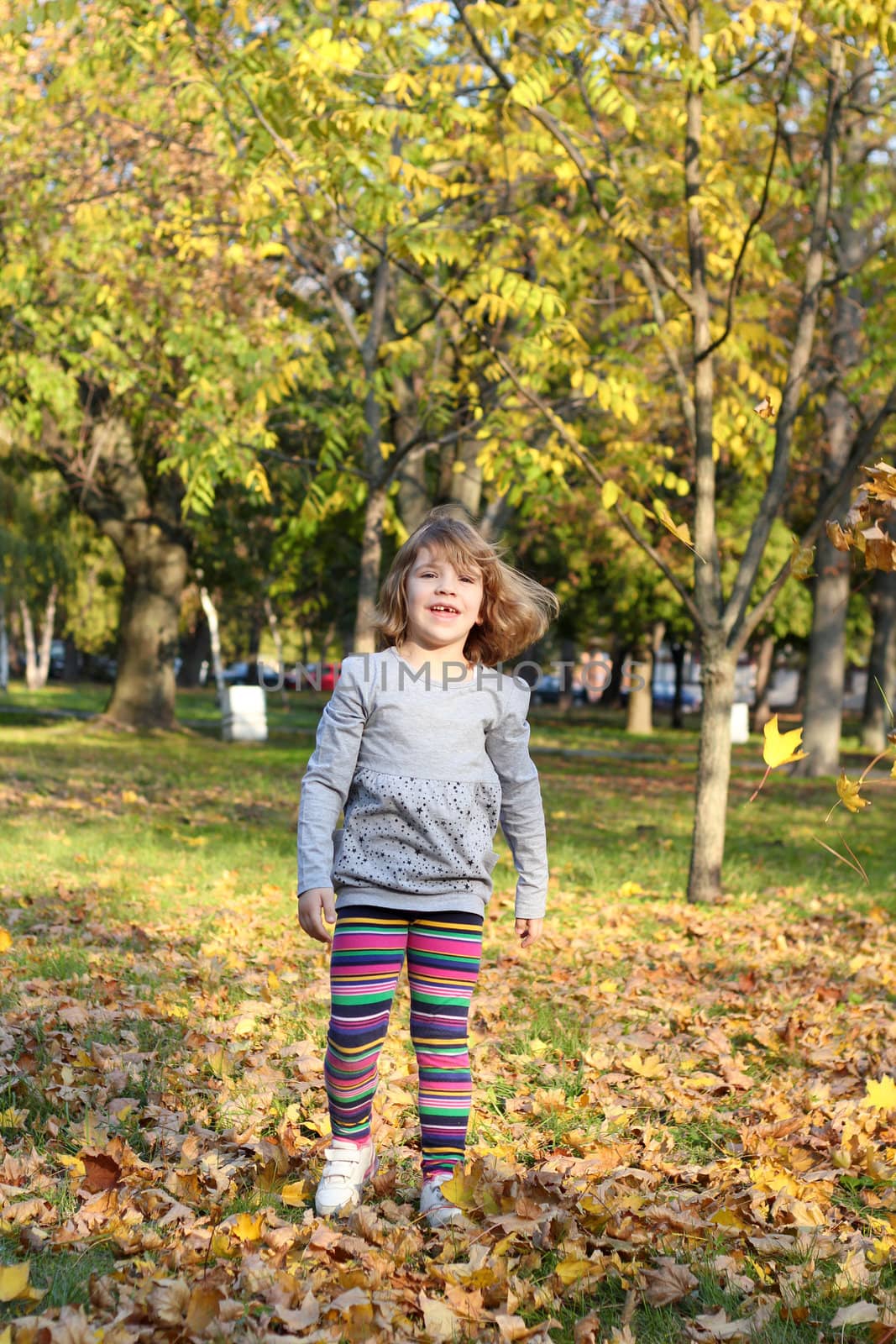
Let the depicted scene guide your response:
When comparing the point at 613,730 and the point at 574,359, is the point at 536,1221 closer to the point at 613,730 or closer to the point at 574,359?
the point at 574,359

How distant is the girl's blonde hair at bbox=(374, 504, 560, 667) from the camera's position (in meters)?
3.55

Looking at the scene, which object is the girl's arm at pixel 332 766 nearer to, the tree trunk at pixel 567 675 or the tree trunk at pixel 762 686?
the tree trunk at pixel 762 686

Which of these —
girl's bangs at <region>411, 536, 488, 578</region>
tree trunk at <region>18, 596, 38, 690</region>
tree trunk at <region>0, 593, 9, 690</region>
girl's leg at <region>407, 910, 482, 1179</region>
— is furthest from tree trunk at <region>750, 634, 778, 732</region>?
girl's leg at <region>407, 910, 482, 1179</region>

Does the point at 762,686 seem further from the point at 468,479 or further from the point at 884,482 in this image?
the point at 884,482

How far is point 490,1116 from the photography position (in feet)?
13.5

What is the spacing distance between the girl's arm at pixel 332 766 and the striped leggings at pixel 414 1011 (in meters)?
0.19

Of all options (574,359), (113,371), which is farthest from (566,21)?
(113,371)

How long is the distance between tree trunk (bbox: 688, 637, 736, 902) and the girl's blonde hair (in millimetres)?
4453

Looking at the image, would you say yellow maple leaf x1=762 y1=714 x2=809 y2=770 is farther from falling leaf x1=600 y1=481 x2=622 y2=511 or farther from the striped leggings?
falling leaf x1=600 y1=481 x2=622 y2=511

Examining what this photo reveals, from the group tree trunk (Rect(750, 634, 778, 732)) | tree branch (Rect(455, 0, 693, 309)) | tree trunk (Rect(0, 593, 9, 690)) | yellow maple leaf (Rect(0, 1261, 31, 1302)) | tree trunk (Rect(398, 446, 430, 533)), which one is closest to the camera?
yellow maple leaf (Rect(0, 1261, 31, 1302))

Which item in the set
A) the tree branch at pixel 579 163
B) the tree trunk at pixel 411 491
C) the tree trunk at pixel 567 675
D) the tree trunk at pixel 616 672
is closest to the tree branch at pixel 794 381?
the tree branch at pixel 579 163

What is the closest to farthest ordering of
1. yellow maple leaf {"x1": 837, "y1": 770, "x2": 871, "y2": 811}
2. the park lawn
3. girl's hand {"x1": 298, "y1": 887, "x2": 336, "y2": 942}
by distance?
the park lawn → yellow maple leaf {"x1": 837, "y1": 770, "x2": 871, "y2": 811} → girl's hand {"x1": 298, "y1": 887, "x2": 336, "y2": 942}

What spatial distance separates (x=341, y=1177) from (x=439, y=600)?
4.82 feet

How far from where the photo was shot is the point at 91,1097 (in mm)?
4043
